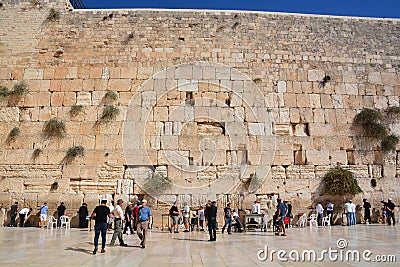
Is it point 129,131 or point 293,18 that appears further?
point 293,18

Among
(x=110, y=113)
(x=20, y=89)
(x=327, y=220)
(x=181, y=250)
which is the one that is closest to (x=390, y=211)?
(x=327, y=220)

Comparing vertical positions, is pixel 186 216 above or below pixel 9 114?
below

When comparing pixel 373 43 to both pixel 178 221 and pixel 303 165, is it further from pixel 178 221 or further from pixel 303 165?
pixel 178 221

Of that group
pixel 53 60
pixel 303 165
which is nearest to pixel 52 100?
pixel 53 60

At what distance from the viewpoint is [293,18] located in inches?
548

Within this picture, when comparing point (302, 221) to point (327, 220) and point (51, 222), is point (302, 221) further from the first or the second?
point (51, 222)

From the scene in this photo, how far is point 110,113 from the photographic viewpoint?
41.0 feet

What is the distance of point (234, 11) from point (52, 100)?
23.2 ft

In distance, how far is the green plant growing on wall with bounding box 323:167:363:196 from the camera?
40.2 ft

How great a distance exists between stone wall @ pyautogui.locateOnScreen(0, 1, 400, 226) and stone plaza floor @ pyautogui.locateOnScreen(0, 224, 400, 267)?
122 inches

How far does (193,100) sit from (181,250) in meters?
6.71

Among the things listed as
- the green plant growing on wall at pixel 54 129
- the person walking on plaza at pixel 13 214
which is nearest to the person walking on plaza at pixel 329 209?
the green plant growing on wall at pixel 54 129

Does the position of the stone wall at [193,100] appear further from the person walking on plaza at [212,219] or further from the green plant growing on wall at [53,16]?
the person walking on plaza at [212,219]

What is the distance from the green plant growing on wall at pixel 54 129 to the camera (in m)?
12.3
